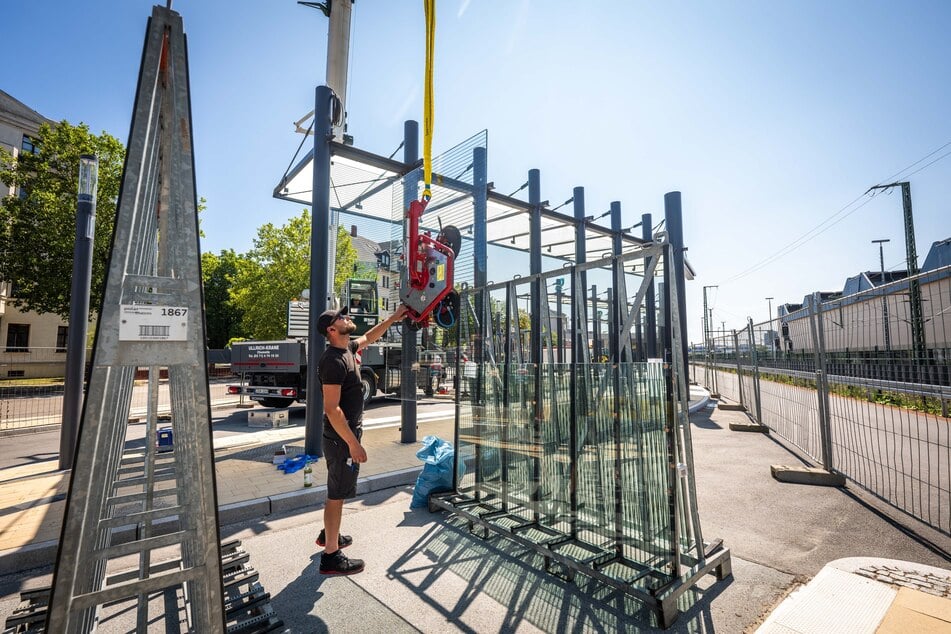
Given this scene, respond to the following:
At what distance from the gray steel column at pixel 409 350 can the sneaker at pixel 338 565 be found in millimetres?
3142

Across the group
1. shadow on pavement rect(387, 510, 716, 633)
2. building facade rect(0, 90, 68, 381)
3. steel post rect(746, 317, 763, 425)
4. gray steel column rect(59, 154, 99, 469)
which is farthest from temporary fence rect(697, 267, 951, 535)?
building facade rect(0, 90, 68, 381)

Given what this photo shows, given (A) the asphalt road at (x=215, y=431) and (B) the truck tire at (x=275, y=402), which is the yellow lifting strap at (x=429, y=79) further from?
(B) the truck tire at (x=275, y=402)

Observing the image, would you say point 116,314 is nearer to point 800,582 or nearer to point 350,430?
point 350,430

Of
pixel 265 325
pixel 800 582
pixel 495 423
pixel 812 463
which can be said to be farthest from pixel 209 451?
pixel 265 325

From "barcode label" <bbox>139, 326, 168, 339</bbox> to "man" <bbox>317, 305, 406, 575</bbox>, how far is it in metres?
1.55

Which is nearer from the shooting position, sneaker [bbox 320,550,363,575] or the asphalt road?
sneaker [bbox 320,550,363,575]

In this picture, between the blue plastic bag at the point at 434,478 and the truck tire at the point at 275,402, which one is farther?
the truck tire at the point at 275,402

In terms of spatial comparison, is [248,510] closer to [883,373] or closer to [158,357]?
[158,357]

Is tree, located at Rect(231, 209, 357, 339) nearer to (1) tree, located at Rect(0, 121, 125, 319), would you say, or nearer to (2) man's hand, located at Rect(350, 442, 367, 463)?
(1) tree, located at Rect(0, 121, 125, 319)

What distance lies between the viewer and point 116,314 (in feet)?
4.81

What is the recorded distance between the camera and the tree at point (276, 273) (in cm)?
2400

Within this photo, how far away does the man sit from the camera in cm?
309

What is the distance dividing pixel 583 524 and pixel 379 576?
1.54m

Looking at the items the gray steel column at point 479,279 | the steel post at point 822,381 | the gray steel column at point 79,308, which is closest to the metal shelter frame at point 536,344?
the gray steel column at point 479,279
